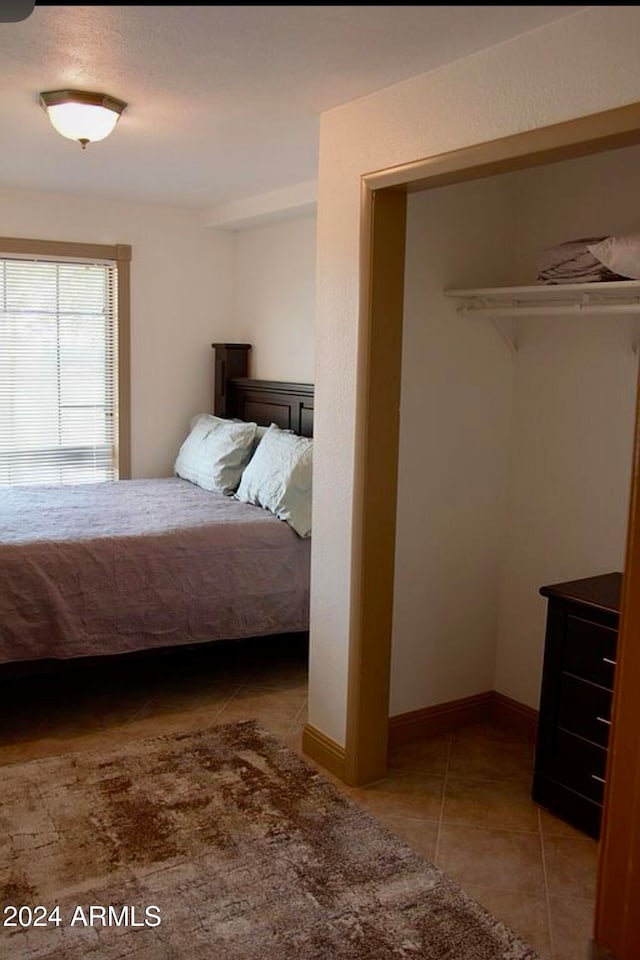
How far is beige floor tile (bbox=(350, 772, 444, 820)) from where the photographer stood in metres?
2.87

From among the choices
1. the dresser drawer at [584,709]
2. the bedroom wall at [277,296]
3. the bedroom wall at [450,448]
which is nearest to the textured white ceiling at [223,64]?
the bedroom wall at [450,448]

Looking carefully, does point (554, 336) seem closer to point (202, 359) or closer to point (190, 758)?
point (190, 758)

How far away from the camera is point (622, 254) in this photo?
8.11ft

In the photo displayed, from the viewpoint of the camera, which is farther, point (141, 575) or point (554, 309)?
point (141, 575)

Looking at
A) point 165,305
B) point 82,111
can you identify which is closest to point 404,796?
point 82,111

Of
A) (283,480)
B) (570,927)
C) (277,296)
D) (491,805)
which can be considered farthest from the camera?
(277,296)

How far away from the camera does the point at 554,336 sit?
129 inches

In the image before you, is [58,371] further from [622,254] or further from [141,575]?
[622,254]

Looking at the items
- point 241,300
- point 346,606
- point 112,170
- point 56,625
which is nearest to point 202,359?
point 241,300

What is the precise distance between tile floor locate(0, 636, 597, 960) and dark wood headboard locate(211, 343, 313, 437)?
4.23ft

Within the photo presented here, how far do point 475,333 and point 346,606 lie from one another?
3.85 ft

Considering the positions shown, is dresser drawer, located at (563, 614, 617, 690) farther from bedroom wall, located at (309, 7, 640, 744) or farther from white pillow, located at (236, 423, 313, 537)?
white pillow, located at (236, 423, 313, 537)

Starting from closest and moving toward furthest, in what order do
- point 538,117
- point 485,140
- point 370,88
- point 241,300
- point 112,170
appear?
1. point 538,117
2. point 485,140
3. point 370,88
4. point 112,170
5. point 241,300

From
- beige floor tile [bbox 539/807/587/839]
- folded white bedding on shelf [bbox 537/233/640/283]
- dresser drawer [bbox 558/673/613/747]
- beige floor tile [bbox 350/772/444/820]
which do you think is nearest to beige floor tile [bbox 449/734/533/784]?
beige floor tile [bbox 350/772/444/820]
